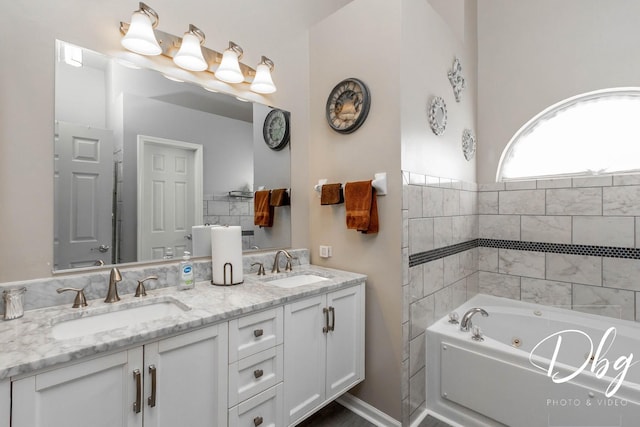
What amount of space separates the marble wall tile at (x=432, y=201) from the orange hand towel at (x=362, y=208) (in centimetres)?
38

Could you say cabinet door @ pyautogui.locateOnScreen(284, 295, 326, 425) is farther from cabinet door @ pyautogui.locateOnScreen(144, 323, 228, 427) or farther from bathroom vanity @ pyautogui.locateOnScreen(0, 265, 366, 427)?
cabinet door @ pyautogui.locateOnScreen(144, 323, 228, 427)

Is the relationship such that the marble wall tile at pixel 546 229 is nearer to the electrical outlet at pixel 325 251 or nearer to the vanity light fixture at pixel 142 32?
the electrical outlet at pixel 325 251

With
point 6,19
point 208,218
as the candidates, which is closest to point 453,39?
point 208,218

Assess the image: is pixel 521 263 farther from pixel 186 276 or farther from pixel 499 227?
pixel 186 276

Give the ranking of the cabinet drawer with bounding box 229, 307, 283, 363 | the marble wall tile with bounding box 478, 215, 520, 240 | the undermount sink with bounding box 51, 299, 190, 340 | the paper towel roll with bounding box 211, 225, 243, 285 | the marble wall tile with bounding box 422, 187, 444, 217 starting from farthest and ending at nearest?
1. the marble wall tile with bounding box 478, 215, 520, 240
2. the marble wall tile with bounding box 422, 187, 444, 217
3. the paper towel roll with bounding box 211, 225, 243, 285
4. the cabinet drawer with bounding box 229, 307, 283, 363
5. the undermount sink with bounding box 51, 299, 190, 340

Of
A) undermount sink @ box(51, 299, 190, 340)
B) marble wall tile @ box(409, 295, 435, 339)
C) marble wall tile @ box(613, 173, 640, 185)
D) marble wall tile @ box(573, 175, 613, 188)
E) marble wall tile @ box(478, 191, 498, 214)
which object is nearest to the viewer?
undermount sink @ box(51, 299, 190, 340)

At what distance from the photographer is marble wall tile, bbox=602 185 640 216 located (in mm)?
2182

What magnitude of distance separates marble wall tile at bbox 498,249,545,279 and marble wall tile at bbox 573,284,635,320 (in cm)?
27

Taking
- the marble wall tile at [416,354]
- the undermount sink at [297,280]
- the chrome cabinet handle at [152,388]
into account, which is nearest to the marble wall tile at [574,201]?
the marble wall tile at [416,354]

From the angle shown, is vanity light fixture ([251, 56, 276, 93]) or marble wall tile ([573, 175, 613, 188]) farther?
marble wall tile ([573, 175, 613, 188])

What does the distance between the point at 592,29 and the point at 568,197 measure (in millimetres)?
1355

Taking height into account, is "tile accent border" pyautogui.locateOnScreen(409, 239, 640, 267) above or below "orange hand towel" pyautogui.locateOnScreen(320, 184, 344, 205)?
below

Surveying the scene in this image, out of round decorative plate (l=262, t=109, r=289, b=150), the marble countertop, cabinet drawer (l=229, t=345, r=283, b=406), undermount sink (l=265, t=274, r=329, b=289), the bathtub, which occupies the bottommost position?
the bathtub

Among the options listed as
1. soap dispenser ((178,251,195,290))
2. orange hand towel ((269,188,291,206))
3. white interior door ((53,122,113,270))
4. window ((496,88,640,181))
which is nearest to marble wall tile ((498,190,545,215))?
window ((496,88,640,181))
